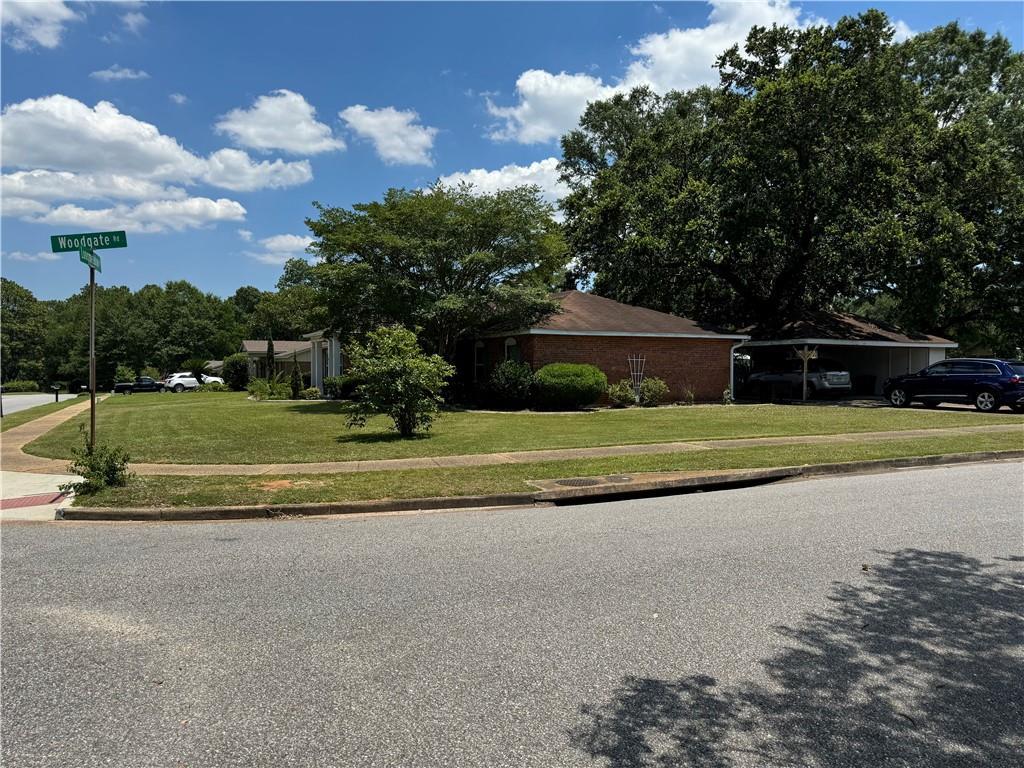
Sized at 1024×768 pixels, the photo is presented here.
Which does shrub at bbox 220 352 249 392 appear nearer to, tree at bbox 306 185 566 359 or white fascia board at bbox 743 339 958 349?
tree at bbox 306 185 566 359

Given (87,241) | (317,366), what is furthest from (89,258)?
(317,366)

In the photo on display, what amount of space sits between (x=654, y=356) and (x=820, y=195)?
32.9 ft

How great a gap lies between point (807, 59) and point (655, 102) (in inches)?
665

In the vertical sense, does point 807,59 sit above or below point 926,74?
below

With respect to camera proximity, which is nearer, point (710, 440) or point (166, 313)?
point (710, 440)

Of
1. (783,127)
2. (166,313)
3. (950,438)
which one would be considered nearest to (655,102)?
(783,127)

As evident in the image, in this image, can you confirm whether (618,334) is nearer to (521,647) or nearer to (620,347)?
(620,347)

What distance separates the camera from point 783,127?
91.0ft

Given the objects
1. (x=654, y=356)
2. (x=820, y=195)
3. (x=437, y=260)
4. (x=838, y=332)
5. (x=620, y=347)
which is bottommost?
(x=654, y=356)

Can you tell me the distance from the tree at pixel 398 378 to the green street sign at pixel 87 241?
18.9ft

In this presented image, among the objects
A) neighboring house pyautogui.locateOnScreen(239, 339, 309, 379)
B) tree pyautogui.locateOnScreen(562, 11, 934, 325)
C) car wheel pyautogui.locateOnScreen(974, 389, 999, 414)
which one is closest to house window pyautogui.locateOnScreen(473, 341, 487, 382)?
tree pyautogui.locateOnScreen(562, 11, 934, 325)

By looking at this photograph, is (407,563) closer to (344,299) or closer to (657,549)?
(657,549)

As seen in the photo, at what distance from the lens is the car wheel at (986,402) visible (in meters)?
20.9

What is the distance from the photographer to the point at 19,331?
82375mm
